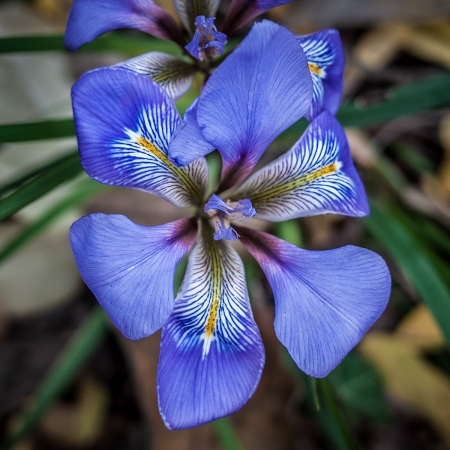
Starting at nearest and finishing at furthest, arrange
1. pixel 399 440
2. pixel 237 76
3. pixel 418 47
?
pixel 237 76 < pixel 399 440 < pixel 418 47

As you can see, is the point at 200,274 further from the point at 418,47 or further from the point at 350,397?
the point at 418,47

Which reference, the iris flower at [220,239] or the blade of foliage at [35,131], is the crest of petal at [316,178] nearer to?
the iris flower at [220,239]

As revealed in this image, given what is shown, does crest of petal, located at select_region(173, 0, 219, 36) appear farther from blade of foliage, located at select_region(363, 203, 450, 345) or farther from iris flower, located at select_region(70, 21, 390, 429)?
blade of foliage, located at select_region(363, 203, 450, 345)

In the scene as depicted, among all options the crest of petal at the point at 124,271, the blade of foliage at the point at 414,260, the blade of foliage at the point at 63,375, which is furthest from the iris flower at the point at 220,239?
the blade of foliage at the point at 63,375

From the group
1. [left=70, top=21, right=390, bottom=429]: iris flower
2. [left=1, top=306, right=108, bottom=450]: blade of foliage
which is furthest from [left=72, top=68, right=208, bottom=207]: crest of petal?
[left=1, top=306, right=108, bottom=450]: blade of foliage

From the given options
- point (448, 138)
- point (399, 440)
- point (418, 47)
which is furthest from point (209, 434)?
point (418, 47)
